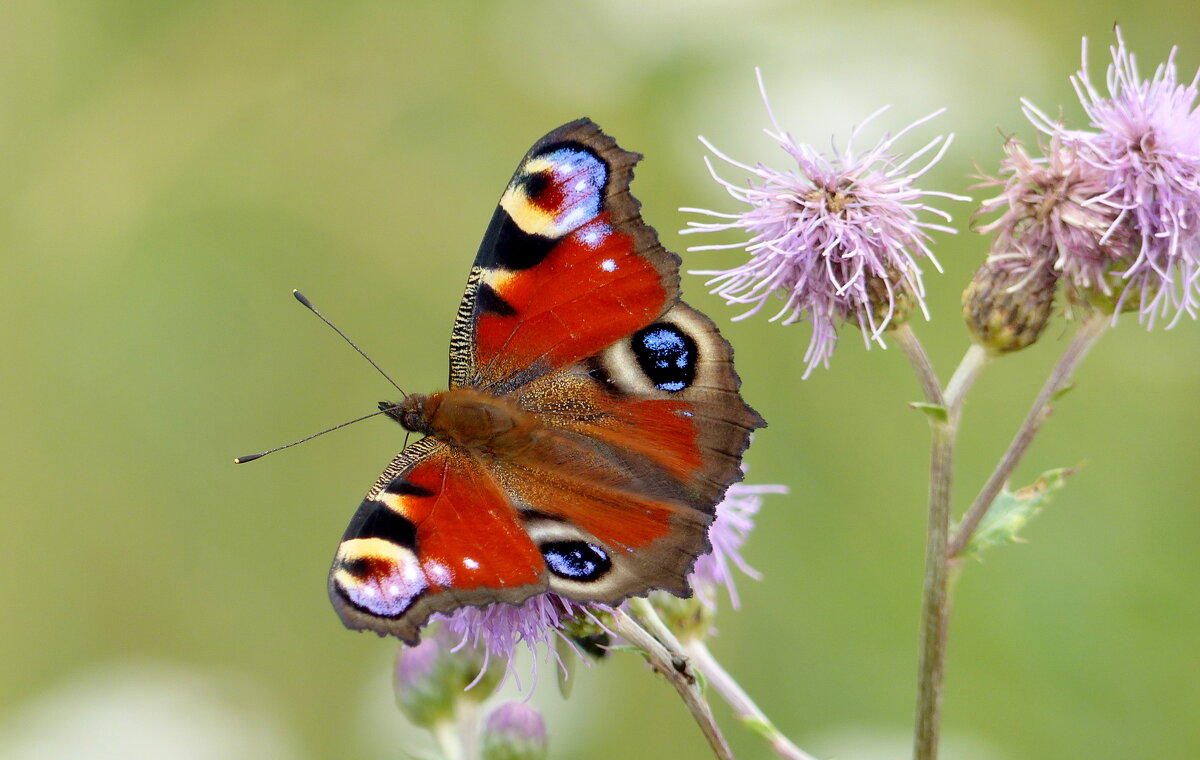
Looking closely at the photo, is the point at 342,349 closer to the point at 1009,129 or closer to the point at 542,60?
the point at 542,60

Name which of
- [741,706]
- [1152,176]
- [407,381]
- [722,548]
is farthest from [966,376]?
[407,381]

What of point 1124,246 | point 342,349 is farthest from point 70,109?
point 1124,246

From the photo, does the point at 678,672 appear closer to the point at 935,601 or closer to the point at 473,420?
the point at 935,601

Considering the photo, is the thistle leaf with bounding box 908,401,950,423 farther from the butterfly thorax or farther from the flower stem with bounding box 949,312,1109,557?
the butterfly thorax

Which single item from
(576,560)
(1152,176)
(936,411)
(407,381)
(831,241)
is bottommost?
(576,560)

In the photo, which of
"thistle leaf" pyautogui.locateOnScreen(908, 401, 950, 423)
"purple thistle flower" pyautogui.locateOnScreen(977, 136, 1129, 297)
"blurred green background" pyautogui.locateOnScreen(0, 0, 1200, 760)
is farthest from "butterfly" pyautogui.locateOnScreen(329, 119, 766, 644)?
"blurred green background" pyautogui.locateOnScreen(0, 0, 1200, 760)

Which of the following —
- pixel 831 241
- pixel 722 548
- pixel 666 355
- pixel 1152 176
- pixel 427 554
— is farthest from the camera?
pixel 722 548
